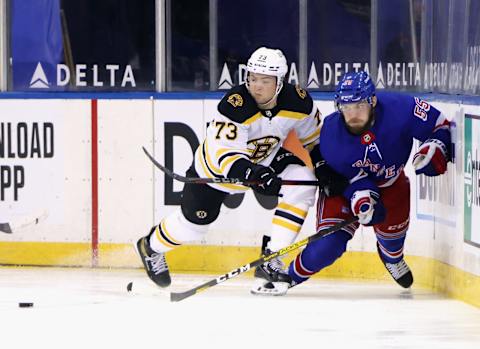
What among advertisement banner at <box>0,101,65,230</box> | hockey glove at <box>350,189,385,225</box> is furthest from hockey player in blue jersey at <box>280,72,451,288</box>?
advertisement banner at <box>0,101,65,230</box>

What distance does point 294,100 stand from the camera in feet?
21.6

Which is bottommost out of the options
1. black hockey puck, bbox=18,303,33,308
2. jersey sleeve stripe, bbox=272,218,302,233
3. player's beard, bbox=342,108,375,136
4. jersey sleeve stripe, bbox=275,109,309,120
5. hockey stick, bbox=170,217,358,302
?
black hockey puck, bbox=18,303,33,308

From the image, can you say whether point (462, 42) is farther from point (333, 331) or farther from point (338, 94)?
point (333, 331)

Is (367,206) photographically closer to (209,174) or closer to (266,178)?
(266,178)

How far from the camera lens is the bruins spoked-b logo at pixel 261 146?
661cm

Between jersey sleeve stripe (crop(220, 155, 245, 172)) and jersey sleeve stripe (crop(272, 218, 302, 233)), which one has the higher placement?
jersey sleeve stripe (crop(220, 155, 245, 172))

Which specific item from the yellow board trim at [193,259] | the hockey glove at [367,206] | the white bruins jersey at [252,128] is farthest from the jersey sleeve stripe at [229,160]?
the yellow board trim at [193,259]

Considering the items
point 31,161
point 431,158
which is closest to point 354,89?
point 431,158

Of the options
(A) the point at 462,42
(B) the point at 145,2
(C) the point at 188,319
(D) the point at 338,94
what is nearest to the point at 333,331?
(C) the point at 188,319

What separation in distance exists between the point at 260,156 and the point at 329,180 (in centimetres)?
36

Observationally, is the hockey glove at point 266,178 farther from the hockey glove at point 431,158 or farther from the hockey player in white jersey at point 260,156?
the hockey glove at point 431,158

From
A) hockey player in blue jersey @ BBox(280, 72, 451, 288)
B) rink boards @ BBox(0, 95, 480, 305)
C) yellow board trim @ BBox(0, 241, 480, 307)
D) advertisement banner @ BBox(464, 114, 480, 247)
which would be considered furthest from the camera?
rink boards @ BBox(0, 95, 480, 305)

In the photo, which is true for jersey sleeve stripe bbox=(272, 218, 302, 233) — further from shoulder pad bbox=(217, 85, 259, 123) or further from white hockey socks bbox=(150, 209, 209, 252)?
shoulder pad bbox=(217, 85, 259, 123)

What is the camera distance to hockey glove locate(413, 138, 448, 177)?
248 inches
